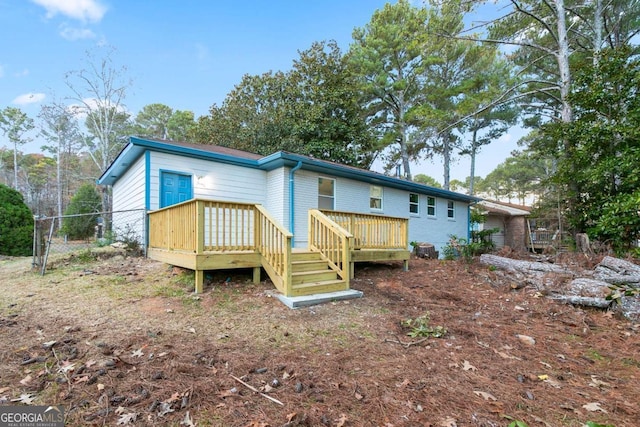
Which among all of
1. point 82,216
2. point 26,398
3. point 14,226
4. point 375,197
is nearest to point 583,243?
point 375,197

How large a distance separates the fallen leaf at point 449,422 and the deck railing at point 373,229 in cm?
416

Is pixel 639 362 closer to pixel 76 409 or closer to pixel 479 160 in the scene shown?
pixel 76 409

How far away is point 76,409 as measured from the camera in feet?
6.91

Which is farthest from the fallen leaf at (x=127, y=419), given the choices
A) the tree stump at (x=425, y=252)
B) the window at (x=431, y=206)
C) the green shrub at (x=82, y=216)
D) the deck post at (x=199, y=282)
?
the green shrub at (x=82, y=216)

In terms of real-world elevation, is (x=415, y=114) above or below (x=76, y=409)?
Result: above

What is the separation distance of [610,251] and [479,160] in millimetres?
17311

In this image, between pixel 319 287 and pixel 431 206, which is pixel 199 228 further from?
pixel 431 206

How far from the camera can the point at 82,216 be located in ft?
50.1

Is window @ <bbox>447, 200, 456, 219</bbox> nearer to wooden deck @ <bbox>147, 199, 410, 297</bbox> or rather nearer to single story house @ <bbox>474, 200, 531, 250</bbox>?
single story house @ <bbox>474, 200, 531, 250</bbox>

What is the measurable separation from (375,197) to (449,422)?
984 centimetres

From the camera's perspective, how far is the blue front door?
7.71m

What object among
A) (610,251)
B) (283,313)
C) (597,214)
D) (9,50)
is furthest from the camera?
(9,50)

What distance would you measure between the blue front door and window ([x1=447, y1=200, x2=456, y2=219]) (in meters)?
12.2

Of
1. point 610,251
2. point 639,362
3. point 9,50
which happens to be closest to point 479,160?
point 610,251
